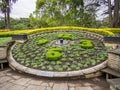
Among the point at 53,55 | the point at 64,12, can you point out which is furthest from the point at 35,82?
the point at 64,12

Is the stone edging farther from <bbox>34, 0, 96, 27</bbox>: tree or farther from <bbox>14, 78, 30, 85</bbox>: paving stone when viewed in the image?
<bbox>34, 0, 96, 27</bbox>: tree

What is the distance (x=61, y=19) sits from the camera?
1727cm

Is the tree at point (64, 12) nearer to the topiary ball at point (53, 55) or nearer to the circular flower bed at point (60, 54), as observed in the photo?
the circular flower bed at point (60, 54)

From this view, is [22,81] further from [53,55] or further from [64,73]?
[53,55]

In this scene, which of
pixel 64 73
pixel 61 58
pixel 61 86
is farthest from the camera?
pixel 61 58

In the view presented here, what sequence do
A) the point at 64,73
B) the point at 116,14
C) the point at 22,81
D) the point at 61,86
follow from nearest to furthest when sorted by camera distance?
the point at 61,86 < the point at 22,81 < the point at 64,73 < the point at 116,14

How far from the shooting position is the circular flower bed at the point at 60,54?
5670 mm

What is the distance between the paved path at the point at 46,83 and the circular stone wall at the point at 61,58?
23cm

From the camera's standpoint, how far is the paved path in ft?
14.7

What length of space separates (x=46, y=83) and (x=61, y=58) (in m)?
1.54

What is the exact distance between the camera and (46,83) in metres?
4.81

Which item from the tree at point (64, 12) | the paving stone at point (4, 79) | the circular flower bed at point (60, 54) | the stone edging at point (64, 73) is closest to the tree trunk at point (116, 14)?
the tree at point (64, 12)

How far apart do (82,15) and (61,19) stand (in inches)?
91.4

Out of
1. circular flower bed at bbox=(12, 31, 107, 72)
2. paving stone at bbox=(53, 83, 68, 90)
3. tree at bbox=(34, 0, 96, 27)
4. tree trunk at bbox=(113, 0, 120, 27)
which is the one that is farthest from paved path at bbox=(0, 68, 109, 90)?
tree at bbox=(34, 0, 96, 27)
